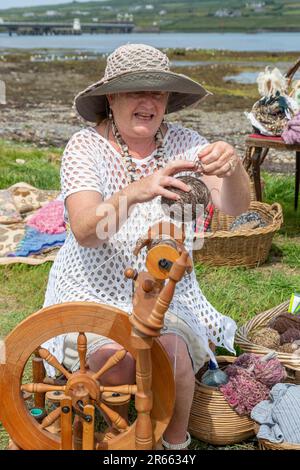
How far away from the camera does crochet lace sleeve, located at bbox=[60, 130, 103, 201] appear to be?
101 inches

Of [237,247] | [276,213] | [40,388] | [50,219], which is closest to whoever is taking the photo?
[40,388]

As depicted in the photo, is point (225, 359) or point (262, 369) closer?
point (262, 369)

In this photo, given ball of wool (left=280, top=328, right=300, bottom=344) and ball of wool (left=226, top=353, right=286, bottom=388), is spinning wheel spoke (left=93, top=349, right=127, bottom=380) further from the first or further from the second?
ball of wool (left=280, top=328, right=300, bottom=344)

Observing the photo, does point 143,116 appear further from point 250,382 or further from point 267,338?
point 267,338

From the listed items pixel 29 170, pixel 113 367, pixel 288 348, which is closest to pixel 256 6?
pixel 29 170

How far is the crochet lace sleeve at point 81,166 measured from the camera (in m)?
2.56

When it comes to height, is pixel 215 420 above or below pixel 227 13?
above

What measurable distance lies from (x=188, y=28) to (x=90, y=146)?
12930 centimetres

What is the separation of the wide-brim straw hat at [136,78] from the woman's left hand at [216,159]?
37 cm

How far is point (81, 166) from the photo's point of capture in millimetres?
2629

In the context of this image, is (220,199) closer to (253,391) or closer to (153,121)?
(153,121)

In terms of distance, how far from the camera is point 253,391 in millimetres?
2869

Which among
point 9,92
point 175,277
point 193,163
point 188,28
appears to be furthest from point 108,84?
point 188,28

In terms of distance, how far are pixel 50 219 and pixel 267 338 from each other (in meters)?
2.74
